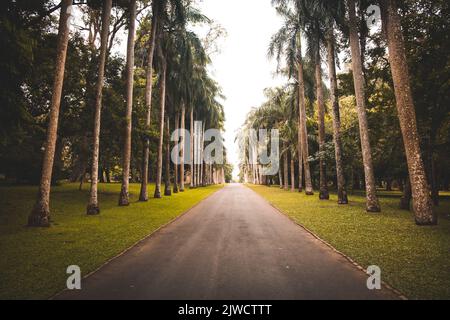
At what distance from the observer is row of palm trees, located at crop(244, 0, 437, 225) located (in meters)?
11.0

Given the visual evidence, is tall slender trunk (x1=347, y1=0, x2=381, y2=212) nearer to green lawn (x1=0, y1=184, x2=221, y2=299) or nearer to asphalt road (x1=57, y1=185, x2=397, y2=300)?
asphalt road (x1=57, y1=185, x2=397, y2=300)

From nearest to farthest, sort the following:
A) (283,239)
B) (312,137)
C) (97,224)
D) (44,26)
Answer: (283,239)
(97,224)
(44,26)
(312,137)

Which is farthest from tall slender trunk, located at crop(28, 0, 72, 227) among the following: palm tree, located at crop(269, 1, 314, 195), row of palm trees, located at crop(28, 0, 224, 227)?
palm tree, located at crop(269, 1, 314, 195)

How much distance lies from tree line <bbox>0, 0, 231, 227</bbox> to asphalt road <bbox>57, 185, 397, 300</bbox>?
6464 mm

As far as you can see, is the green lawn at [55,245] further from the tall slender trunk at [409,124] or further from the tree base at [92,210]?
the tall slender trunk at [409,124]

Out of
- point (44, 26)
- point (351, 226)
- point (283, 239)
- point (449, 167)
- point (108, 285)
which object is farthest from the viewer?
point (449, 167)

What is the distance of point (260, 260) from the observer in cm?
638

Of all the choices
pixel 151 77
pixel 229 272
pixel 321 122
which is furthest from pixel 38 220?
pixel 321 122

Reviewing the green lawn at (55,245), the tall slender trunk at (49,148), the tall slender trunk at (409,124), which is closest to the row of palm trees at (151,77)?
the tall slender trunk at (49,148)

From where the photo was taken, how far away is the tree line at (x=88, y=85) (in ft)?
32.7

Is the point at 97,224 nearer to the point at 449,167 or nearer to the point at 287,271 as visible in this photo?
the point at 287,271

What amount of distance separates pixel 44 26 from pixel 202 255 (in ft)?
57.2
